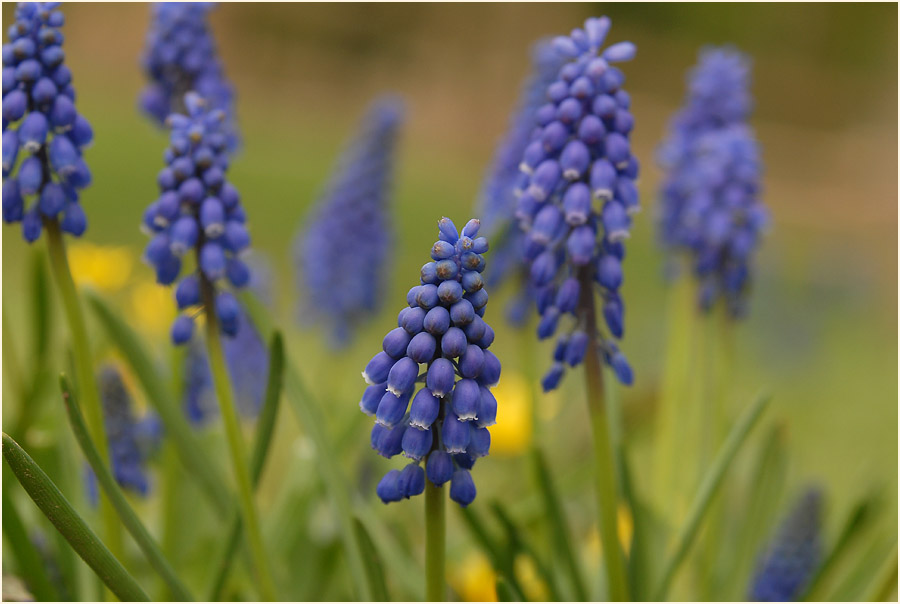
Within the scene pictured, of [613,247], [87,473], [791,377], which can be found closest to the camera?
[613,247]

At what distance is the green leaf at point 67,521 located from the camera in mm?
1508

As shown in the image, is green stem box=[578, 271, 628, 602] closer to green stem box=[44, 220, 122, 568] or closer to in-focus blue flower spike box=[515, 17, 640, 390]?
in-focus blue flower spike box=[515, 17, 640, 390]

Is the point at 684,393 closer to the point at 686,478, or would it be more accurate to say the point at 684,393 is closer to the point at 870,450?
the point at 686,478

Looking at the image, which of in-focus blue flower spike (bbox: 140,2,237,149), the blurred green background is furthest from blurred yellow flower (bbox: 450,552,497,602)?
the blurred green background

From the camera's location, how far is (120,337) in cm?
225

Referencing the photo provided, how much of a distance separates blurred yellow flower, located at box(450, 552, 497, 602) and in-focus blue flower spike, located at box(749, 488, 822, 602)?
2.66ft

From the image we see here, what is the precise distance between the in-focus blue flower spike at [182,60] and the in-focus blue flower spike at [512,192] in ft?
3.27

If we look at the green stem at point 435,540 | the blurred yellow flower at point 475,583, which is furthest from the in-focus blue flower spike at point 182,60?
the blurred yellow flower at point 475,583

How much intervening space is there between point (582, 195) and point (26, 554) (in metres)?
1.54

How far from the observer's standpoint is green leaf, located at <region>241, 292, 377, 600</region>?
7.06 ft

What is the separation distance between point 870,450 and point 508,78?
1012cm

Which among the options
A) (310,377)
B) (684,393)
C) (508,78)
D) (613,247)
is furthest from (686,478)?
(508,78)

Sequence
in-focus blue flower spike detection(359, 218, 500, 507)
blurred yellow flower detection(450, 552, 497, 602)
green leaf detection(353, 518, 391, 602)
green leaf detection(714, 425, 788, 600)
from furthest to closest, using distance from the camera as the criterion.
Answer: green leaf detection(714, 425, 788, 600)
blurred yellow flower detection(450, 552, 497, 602)
green leaf detection(353, 518, 391, 602)
in-focus blue flower spike detection(359, 218, 500, 507)

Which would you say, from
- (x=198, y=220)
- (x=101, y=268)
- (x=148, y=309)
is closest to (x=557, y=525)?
(x=198, y=220)
